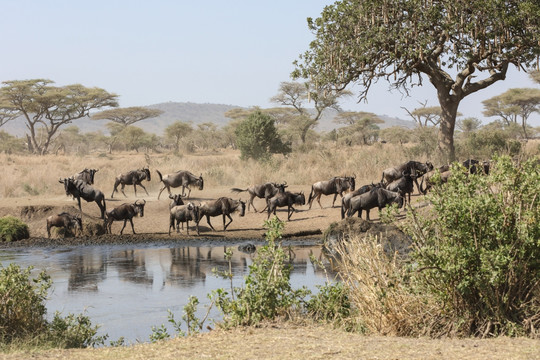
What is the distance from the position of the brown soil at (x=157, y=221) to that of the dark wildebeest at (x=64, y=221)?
0.87 feet

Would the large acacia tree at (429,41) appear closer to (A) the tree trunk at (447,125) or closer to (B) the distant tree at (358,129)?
(A) the tree trunk at (447,125)

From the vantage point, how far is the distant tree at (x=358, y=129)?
175 ft

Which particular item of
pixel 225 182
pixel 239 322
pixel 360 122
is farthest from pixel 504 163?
pixel 360 122

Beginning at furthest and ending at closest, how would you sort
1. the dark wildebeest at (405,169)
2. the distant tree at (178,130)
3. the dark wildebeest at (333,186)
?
the distant tree at (178,130)
the dark wildebeest at (405,169)
the dark wildebeest at (333,186)

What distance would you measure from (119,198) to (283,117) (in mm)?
53910

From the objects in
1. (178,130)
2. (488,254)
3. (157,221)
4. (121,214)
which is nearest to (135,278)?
(121,214)

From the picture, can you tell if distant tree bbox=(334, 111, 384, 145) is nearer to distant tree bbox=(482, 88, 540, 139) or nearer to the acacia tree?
Answer: distant tree bbox=(482, 88, 540, 139)

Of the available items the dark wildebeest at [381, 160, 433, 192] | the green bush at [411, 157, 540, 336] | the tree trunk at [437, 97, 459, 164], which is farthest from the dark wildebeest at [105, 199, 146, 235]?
the green bush at [411, 157, 540, 336]

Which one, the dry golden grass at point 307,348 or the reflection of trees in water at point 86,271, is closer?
the dry golden grass at point 307,348

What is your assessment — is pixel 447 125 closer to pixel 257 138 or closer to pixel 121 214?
pixel 257 138

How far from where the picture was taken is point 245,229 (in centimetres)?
2039

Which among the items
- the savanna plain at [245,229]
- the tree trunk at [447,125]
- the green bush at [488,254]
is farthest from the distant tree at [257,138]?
the green bush at [488,254]

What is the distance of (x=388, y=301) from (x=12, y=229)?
1489 centimetres

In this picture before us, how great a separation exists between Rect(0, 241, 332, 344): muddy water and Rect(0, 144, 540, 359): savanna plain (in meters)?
1.57
